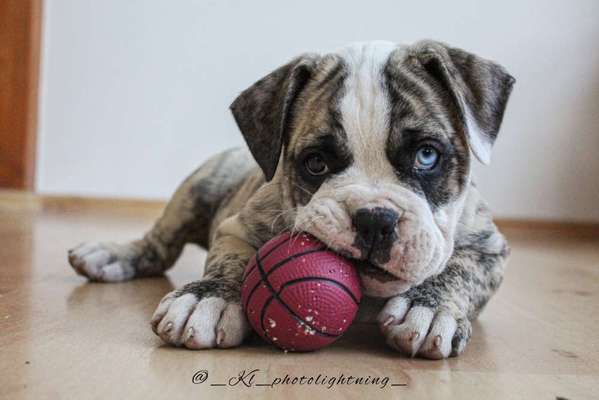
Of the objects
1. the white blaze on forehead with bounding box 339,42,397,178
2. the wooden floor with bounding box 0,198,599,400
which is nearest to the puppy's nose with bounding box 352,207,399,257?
the white blaze on forehead with bounding box 339,42,397,178

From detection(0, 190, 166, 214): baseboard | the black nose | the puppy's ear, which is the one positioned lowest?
detection(0, 190, 166, 214): baseboard

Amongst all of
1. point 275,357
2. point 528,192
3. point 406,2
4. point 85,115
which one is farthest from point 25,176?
point 275,357

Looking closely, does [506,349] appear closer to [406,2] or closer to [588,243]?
[588,243]

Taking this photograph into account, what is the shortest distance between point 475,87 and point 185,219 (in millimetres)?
1873

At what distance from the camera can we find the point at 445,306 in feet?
8.21

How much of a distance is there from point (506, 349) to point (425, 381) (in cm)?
62

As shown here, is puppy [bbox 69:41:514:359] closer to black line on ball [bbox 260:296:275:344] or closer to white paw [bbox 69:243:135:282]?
black line on ball [bbox 260:296:275:344]

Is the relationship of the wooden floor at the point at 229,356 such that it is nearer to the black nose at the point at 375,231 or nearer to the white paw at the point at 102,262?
the white paw at the point at 102,262

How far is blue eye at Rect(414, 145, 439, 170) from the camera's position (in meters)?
2.53

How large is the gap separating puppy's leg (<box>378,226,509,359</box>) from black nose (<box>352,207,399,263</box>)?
0.23 meters

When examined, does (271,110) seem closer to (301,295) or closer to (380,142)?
(380,142)

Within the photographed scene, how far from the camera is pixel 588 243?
772 centimetres

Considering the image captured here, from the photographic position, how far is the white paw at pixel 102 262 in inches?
147

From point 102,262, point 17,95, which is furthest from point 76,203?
point 102,262
